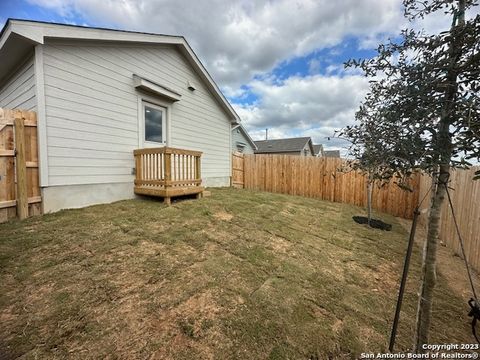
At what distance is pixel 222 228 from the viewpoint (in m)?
4.25

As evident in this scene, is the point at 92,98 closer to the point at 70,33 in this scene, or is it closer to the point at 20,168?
the point at 70,33

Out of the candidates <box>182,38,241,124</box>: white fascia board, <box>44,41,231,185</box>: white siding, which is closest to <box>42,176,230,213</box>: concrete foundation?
<box>44,41,231,185</box>: white siding

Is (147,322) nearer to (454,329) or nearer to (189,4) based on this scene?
(454,329)

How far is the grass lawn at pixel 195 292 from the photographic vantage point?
1.78 meters

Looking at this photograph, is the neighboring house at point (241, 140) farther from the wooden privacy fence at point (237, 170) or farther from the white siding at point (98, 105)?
the white siding at point (98, 105)

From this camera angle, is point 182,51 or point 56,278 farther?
point 182,51

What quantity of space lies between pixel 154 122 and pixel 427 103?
21.6ft

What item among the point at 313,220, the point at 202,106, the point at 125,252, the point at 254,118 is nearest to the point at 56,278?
the point at 125,252

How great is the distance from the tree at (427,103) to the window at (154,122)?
19.3ft

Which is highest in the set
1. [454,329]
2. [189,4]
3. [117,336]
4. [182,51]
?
[189,4]

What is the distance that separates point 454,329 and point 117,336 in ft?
10.8

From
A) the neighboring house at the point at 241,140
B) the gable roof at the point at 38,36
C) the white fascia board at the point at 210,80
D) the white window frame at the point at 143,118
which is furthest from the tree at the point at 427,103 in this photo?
the neighboring house at the point at 241,140

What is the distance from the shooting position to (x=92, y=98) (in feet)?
16.4

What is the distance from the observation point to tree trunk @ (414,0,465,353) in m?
1.37
